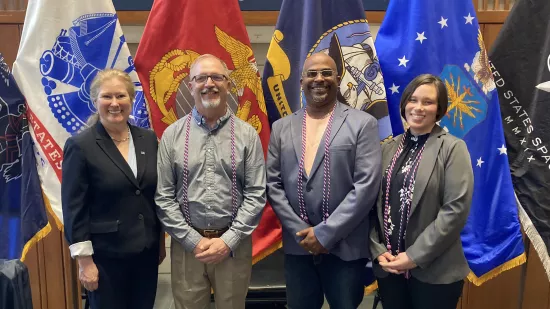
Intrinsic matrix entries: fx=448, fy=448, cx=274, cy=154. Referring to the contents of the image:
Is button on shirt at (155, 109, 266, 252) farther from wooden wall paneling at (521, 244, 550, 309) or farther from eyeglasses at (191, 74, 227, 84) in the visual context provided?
wooden wall paneling at (521, 244, 550, 309)

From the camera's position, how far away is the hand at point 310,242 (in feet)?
5.77

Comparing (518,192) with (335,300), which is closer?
(335,300)

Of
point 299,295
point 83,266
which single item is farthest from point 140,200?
point 299,295

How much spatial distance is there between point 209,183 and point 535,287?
7.60 feet

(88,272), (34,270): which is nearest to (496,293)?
(88,272)

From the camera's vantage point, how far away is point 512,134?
2275 mm

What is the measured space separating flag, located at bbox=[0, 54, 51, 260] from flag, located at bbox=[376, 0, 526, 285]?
1.85 m

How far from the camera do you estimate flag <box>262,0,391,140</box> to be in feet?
7.23

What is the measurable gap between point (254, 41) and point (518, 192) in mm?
1799

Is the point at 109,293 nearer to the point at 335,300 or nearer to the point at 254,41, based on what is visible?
the point at 335,300

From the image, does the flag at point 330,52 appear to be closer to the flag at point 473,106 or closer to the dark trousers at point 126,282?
the flag at point 473,106

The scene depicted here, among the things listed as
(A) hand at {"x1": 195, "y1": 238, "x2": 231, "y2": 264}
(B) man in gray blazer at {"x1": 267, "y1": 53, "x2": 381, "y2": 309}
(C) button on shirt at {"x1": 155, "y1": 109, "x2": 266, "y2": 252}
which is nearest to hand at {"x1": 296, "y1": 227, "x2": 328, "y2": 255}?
(B) man in gray blazer at {"x1": 267, "y1": 53, "x2": 381, "y2": 309}

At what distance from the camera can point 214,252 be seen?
171cm

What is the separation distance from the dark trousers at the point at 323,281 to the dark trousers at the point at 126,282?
56 centimetres
